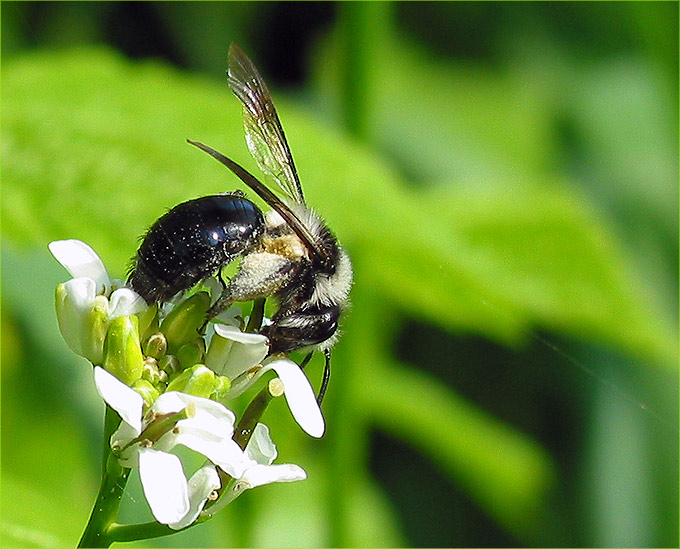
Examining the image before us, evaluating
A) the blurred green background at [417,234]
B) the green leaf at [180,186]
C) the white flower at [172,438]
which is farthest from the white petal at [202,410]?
the green leaf at [180,186]

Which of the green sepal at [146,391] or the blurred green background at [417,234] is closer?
the green sepal at [146,391]

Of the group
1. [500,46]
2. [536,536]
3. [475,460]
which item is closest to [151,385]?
[475,460]

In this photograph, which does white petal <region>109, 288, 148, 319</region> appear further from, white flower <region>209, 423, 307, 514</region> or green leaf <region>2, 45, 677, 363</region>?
green leaf <region>2, 45, 677, 363</region>

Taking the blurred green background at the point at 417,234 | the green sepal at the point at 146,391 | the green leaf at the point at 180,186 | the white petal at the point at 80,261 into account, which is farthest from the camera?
the blurred green background at the point at 417,234

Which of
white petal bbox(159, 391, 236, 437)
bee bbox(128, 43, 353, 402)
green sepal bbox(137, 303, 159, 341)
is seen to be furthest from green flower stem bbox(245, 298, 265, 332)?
white petal bbox(159, 391, 236, 437)

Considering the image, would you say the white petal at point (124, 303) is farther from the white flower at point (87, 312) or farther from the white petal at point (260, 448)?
the white petal at point (260, 448)

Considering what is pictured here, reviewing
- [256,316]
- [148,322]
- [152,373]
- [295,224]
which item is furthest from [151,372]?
[295,224]
